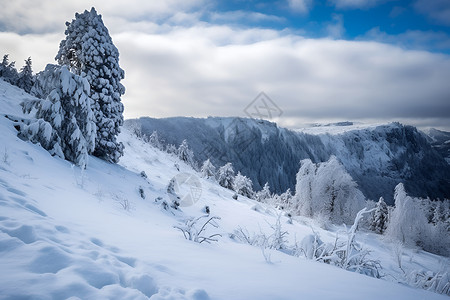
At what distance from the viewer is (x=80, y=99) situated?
9.99 m

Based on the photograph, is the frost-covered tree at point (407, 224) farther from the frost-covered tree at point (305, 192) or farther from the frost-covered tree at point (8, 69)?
the frost-covered tree at point (8, 69)

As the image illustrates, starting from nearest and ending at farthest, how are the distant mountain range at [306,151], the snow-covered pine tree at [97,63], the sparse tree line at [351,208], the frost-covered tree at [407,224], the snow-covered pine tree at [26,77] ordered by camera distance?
the snow-covered pine tree at [97,63] → the frost-covered tree at [407,224] → the sparse tree line at [351,208] → the snow-covered pine tree at [26,77] → the distant mountain range at [306,151]

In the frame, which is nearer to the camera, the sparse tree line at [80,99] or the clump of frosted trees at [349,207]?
the sparse tree line at [80,99]

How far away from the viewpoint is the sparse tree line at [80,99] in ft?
30.7

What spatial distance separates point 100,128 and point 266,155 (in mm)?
97658

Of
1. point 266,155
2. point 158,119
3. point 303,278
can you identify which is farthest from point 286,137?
point 303,278

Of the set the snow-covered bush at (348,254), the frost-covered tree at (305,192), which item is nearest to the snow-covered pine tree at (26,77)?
the frost-covered tree at (305,192)

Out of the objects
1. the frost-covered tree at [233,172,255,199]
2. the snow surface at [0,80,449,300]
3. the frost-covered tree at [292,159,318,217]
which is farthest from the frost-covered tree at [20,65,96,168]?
the frost-covered tree at [233,172,255,199]

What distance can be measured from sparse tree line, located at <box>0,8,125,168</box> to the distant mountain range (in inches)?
2366

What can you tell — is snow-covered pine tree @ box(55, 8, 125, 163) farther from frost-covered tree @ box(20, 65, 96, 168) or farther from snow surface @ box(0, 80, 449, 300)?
snow surface @ box(0, 80, 449, 300)

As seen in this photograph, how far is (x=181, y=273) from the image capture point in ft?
8.32

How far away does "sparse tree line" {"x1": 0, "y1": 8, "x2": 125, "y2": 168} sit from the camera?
30.7 ft

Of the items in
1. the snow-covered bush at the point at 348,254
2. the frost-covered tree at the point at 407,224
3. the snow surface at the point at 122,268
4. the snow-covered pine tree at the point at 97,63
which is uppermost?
the snow-covered pine tree at the point at 97,63

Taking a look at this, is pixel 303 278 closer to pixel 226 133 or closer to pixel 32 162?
pixel 32 162
